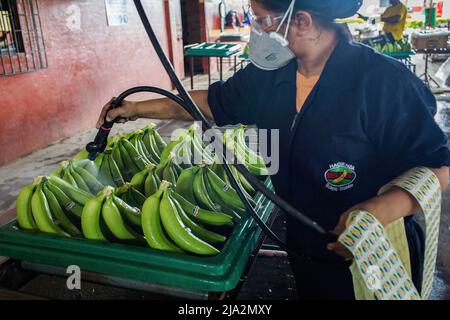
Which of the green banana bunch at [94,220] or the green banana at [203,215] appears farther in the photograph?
the green banana at [203,215]

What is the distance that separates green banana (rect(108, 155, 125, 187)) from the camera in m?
1.76

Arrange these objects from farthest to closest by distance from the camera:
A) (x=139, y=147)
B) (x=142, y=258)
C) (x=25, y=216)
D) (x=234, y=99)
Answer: (x=139, y=147) < (x=234, y=99) < (x=25, y=216) < (x=142, y=258)

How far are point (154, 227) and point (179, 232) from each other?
0.28 feet

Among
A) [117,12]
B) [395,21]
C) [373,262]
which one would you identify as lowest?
[373,262]

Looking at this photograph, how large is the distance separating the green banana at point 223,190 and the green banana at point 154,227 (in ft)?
1.06

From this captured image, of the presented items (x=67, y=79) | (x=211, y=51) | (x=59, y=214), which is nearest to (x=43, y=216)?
(x=59, y=214)

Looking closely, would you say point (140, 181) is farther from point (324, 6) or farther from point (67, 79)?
point (67, 79)

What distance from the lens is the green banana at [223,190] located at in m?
1.57

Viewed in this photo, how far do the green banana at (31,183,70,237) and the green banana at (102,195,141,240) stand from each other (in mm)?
166

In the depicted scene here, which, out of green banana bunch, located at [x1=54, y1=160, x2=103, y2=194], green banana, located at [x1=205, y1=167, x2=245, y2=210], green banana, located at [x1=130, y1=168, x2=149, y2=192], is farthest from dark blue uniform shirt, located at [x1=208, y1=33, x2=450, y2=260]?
green banana bunch, located at [x1=54, y1=160, x2=103, y2=194]

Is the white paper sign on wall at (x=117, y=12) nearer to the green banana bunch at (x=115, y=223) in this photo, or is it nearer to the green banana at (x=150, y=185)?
the green banana at (x=150, y=185)

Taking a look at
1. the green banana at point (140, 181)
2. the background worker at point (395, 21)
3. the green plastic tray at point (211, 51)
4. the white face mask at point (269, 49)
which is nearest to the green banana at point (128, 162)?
the green banana at point (140, 181)

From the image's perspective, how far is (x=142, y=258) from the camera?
3.95 feet

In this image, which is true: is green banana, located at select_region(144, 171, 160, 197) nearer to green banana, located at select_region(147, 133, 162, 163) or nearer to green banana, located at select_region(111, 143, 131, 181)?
green banana, located at select_region(111, 143, 131, 181)
